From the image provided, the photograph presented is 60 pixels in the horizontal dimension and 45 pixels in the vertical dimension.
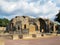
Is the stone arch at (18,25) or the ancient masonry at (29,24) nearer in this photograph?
the stone arch at (18,25)

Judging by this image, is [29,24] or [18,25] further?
[29,24]

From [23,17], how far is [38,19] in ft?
32.9

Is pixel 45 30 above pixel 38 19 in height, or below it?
below

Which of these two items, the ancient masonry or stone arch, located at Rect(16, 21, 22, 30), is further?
the ancient masonry

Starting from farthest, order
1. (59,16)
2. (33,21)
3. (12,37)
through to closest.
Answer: (59,16) → (33,21) → (12,37)

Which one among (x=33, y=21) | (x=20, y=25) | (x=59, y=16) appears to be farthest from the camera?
(x=59, y=16)

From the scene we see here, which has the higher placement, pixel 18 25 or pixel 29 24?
pixel 29 24

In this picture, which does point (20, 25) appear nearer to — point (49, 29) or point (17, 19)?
point (17, 19)

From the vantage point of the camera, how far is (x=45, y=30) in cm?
6862

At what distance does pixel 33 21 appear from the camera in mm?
66125

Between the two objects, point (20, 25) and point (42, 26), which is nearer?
point (20, 25)

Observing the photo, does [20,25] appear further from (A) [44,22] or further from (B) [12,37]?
(B) [12,37]

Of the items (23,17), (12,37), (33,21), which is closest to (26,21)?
(23,17)

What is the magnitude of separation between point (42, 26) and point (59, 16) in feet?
82.4
